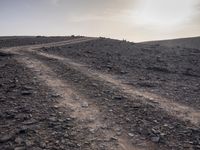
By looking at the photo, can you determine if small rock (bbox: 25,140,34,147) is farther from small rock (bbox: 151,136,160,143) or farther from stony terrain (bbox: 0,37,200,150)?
small rock (bbox: 151,136,160,143)

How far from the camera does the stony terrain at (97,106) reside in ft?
32.0

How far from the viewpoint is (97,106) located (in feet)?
42.4

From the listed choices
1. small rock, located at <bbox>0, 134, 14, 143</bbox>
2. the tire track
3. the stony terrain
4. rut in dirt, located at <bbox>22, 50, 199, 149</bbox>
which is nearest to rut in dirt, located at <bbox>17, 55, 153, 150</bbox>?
the stony terrain

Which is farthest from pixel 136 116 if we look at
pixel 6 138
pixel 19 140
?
pixel 6 138

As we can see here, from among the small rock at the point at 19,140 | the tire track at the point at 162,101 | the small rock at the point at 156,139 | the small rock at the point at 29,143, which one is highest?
the tire track at the point at 162,101

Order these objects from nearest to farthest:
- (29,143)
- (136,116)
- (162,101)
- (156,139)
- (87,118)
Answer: (29,143)
(156,139)
(87,118)
(136,116)
(162,101)

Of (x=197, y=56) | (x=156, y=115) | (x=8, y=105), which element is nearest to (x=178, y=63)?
(x=197, y=56)

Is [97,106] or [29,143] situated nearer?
[29,143]

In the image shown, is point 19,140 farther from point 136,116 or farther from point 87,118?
point 136,116

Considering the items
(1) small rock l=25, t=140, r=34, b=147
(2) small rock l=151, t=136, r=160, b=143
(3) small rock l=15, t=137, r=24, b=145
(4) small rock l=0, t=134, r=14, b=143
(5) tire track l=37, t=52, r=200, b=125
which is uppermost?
(5) tire track l=37, t=52, r=200, b=125

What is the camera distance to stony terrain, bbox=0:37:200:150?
384 inches

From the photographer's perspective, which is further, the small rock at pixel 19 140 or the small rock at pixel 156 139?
the small rock at pixel 156 139

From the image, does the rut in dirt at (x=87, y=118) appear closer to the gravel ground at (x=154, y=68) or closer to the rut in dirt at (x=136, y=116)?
the rut in dirt at (x=136, y=116)

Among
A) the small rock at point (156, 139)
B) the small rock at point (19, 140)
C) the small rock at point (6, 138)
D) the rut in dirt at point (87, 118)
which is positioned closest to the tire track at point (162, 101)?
the small rock at point (156, 139)
